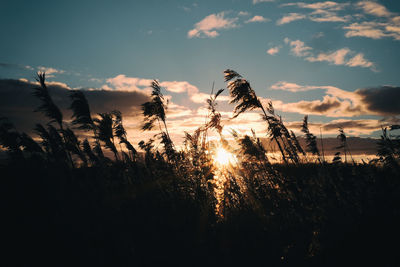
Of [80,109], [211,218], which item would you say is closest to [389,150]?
[211,218]

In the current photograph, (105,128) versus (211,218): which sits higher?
(105,128)

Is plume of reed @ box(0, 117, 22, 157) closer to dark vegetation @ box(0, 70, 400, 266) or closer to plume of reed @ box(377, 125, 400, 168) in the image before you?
dark vegetation @ box(0, 70, 400, 266)

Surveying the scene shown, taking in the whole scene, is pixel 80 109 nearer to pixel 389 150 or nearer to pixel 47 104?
pixel 47 104

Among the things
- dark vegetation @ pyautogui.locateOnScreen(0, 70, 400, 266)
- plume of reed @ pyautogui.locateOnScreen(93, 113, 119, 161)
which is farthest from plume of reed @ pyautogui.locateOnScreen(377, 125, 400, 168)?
plume of reed @ pyautogui.locateOnScreen(93, 113, 119, 161)

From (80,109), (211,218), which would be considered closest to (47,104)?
(80,109)

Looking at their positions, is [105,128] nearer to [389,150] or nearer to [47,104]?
[47,104]

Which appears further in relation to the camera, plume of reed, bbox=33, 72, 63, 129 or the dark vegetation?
plume of reed, bbox=33, 72, 63, 129

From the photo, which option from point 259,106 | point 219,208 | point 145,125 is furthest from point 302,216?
point 145,125

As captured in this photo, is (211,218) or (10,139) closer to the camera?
(211,218)

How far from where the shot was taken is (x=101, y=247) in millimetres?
3367

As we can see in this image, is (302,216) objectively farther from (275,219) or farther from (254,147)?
(254,147)

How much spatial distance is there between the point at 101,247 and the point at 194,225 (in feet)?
4.86

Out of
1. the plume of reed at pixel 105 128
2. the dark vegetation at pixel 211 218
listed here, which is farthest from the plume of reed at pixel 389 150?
the plume of reed at pixel 105 128

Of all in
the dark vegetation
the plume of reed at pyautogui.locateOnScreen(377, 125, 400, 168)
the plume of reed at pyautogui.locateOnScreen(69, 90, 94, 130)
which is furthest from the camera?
the plume of reed at pyautogui.locateOnScreen(69, 90, 94, 130)
